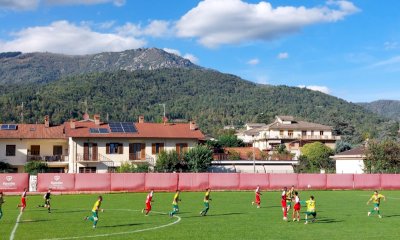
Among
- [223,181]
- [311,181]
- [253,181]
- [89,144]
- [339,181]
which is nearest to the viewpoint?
A: [223,181]

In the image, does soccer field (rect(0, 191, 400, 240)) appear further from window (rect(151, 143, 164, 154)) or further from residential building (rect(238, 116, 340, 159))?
residential building (rect(238, 116, 340, 159))

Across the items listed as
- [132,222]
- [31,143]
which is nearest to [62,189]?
[31,143]

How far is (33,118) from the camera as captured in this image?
465 ft

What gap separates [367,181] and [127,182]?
92.5 feet

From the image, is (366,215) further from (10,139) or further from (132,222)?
(10,139)

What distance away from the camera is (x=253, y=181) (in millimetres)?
58531

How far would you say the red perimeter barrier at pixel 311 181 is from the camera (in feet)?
196

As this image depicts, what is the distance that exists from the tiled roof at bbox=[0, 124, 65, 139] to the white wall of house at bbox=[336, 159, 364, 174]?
41.9 metres

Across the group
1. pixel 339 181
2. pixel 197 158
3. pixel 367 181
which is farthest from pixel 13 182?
pixel 367 181

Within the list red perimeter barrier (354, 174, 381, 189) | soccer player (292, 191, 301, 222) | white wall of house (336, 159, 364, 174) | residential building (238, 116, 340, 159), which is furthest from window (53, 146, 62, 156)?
residential building (238, 116, 340, 159)

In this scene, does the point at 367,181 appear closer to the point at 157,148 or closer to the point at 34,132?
the point at 157,148

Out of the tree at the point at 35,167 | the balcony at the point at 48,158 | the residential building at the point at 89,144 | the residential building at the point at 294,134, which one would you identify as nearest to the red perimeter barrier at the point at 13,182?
the tree at the point at 35,167

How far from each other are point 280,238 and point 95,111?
15548 cm

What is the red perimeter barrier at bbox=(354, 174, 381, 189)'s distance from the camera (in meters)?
60.9
